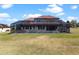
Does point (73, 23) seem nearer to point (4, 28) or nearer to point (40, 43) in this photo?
point (40, 43)

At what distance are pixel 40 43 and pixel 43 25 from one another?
176 mm

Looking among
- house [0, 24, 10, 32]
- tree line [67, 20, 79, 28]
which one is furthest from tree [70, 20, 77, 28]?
house [0, 24, 10, 32]

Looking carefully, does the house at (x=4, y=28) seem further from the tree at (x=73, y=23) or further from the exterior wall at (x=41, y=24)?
the tree at (x=73, y=23)

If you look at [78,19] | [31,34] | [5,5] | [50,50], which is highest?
[5,5]

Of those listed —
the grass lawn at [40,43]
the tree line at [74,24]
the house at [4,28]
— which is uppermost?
the tree line at [74,24]

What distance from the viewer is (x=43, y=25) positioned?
7.32ft

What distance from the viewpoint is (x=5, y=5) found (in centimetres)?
221

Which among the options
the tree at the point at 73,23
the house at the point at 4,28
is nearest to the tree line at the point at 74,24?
the tree at the point at 73,23

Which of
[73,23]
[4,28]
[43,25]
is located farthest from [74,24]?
[4,28]

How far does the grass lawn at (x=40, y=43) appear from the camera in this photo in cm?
221

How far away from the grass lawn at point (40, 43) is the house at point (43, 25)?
4 cm
